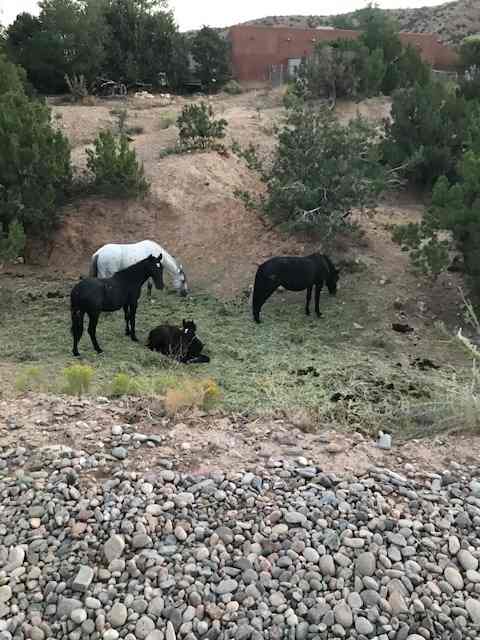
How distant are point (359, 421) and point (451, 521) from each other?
167cm

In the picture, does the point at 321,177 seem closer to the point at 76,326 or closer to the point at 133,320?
the point at 133,320

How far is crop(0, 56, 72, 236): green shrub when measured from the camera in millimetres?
11602

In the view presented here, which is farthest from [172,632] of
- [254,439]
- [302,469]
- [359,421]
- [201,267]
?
[201,267]

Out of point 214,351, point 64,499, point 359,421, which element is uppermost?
point 64,499

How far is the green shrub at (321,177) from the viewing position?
1142cm

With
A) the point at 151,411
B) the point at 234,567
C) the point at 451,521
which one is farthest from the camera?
the point at 151,411

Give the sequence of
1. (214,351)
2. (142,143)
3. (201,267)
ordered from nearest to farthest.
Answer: (214,351) < (201,267) < (142,143)

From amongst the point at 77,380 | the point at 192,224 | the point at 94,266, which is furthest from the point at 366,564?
the point at 192,224

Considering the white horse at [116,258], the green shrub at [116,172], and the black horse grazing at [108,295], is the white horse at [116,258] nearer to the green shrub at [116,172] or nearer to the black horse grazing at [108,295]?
the black horse grazing at [108,295]

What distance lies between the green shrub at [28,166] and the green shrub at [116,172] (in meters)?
0.79

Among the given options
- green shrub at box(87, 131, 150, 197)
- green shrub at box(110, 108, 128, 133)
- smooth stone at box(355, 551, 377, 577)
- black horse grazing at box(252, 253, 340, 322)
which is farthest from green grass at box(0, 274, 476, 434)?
green shrub at box(110, 108, 128, 133)

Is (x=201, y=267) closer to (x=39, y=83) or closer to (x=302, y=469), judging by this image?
(x=302, y=469)

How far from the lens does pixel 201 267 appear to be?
11.8 meters

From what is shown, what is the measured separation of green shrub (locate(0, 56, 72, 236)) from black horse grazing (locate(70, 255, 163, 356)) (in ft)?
12.8
